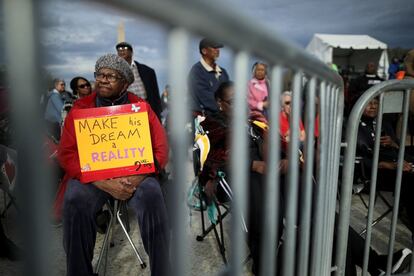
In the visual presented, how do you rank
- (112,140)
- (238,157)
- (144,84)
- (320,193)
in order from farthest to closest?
1. (144,84)
2. (112,140)
3. (320,193)
4. (238,157)

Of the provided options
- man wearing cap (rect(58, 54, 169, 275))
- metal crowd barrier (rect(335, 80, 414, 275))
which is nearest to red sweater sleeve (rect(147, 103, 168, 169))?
man wearing cap (rect(58, 54, 169, 275))

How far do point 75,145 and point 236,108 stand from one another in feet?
5.42

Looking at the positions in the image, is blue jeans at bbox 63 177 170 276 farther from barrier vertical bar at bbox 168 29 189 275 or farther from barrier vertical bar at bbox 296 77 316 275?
barrier vertical bar at bbox 168 29 189 275

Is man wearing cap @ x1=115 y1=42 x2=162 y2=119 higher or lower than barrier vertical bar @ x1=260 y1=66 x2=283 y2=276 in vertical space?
higher

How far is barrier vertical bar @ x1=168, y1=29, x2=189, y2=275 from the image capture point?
0.50 meters

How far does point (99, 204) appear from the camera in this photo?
6.63 ft

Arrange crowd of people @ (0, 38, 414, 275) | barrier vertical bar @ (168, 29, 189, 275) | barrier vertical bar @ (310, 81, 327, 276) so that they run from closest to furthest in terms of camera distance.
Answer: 1. barrier vertical bar @ (168, 29, 189, 275)
2. barrier vertical bar @ (310, 81, 327, 276)
3. crowd of people @ (0, 38, 414, 275)

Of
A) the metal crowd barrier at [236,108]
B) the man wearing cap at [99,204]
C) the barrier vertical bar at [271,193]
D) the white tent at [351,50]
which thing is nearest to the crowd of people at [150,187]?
the man wearing cap at [99,204]

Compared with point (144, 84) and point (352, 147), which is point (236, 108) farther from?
point (144, 84)

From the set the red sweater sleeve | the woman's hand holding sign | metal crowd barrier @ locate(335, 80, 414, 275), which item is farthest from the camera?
the red sweater sleeve

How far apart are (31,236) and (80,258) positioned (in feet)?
5.53

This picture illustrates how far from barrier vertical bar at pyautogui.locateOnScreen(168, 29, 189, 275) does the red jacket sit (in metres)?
1.44

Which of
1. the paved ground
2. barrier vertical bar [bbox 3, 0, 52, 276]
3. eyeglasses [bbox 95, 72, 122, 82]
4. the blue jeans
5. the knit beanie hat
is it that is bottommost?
the paved ground

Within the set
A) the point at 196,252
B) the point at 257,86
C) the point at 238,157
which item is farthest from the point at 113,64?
the point at 238,157
